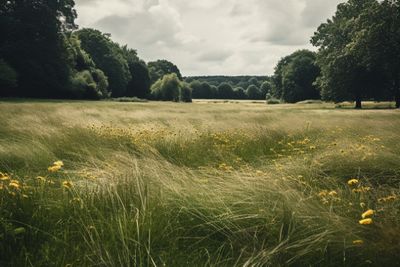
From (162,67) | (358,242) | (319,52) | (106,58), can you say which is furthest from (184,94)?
(358,242)

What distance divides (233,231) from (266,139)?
5796 mm

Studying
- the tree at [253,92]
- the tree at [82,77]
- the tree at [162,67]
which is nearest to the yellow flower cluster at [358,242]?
the tree at [82,77]

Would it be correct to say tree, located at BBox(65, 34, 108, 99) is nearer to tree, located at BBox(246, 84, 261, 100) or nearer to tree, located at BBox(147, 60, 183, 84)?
tree, located at BBox(147, 60, 183, 84)

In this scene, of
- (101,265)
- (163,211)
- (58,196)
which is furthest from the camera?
(58,196)

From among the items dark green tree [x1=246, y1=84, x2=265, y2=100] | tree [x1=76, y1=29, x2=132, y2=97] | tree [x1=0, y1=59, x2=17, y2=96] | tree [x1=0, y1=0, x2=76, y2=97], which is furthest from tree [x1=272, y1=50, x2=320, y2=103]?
dark green tree [x1=246, y1=84, x2=265, y2=100]

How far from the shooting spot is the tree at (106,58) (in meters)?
60.5

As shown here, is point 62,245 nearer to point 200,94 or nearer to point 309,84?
point 309,84

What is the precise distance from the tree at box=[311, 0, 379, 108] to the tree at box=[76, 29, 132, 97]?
33386 millimetres

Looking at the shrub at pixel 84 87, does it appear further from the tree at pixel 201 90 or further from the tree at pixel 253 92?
the tree at pixel 253 92

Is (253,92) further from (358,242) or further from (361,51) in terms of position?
(358,242)

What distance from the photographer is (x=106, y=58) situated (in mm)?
60969

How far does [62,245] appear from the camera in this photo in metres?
2.67

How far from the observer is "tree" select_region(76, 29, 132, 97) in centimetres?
6053

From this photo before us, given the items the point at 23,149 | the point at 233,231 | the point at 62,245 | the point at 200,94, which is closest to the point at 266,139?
the point at 23,149
